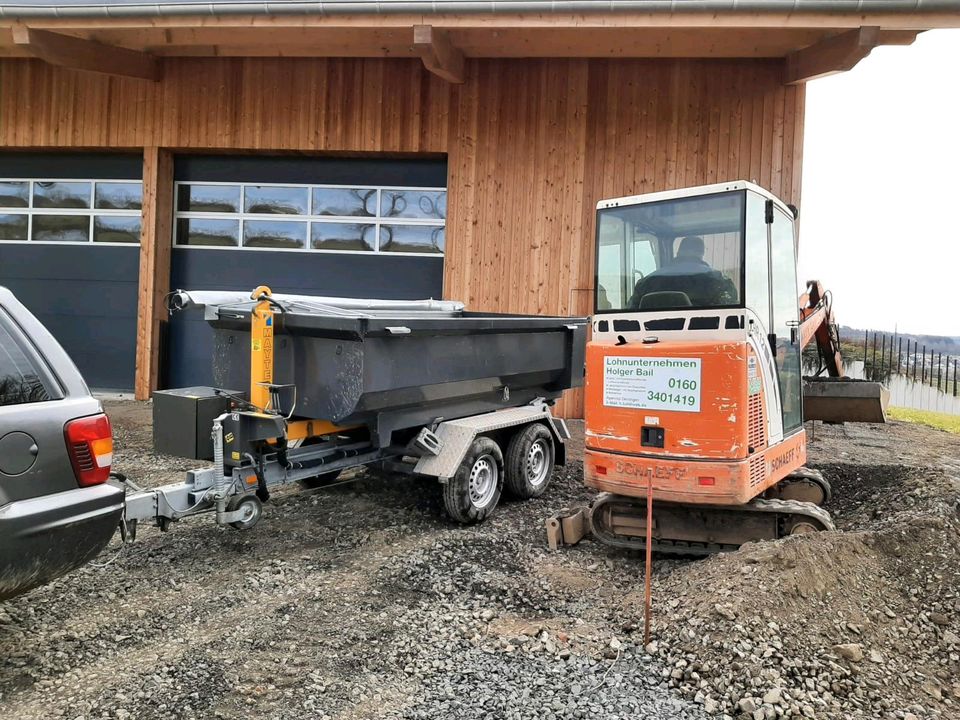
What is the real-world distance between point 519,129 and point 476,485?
20.4 feet

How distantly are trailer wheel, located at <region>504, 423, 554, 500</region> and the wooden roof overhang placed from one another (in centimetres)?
500

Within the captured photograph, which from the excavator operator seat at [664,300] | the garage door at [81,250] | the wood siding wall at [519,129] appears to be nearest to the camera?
the excavator operator seat at [664,300]

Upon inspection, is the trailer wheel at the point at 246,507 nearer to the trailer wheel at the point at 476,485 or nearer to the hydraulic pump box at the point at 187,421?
the hydraulic pump box at the point at 187,421

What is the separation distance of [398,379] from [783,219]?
10.2ft

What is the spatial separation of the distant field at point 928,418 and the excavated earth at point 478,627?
21.0 ft

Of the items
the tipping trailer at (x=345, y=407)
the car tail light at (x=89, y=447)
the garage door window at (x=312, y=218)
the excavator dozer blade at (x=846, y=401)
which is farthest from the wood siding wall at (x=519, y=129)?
the car tail light at (x=89, y=447)

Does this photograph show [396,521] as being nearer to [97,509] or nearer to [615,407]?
[615,407]

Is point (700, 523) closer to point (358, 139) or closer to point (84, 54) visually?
point (358, 139)

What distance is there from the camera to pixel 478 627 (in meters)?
3.92

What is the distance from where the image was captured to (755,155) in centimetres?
977

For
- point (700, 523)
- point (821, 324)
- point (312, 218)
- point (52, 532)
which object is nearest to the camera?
point (52, 532)

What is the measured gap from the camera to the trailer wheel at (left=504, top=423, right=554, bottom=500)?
6.23 metres

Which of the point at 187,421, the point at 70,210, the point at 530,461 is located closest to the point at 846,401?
the point at 530,461

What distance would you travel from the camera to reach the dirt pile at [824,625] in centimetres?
324
